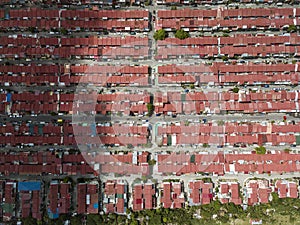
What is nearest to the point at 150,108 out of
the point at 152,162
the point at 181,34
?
the point at 152,162

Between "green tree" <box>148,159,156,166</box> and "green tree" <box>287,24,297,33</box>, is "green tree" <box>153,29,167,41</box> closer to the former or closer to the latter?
"green tree" <box>148,159,156,166</box>

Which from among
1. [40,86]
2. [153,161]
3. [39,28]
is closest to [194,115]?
[153,161]

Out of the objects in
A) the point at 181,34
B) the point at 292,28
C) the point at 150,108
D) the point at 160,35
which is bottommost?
the point at 150,108

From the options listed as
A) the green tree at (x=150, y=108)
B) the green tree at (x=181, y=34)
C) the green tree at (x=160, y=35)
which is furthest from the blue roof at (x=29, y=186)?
the green tree at (x=181, y=34)

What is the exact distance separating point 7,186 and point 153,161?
13658mm

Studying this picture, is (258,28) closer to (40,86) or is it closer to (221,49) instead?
(221,49)

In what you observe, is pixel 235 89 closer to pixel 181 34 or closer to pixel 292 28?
pixel 181 34

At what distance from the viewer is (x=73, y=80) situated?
118 feet

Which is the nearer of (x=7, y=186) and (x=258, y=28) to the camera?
(x=7, y=186)

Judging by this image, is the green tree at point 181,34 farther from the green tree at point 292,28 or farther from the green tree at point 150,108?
the green tree at point 292,28

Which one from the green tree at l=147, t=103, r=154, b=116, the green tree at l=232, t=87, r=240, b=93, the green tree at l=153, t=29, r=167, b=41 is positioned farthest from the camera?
the green tree at l=153, t=29, r=167, b=41

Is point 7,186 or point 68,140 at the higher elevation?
point 68,140

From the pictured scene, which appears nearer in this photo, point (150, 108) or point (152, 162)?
point (152, 162)

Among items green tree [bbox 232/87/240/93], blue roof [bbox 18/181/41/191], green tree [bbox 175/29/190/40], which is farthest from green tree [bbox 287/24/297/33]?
blue roof [bbox 18/181/41/191]
